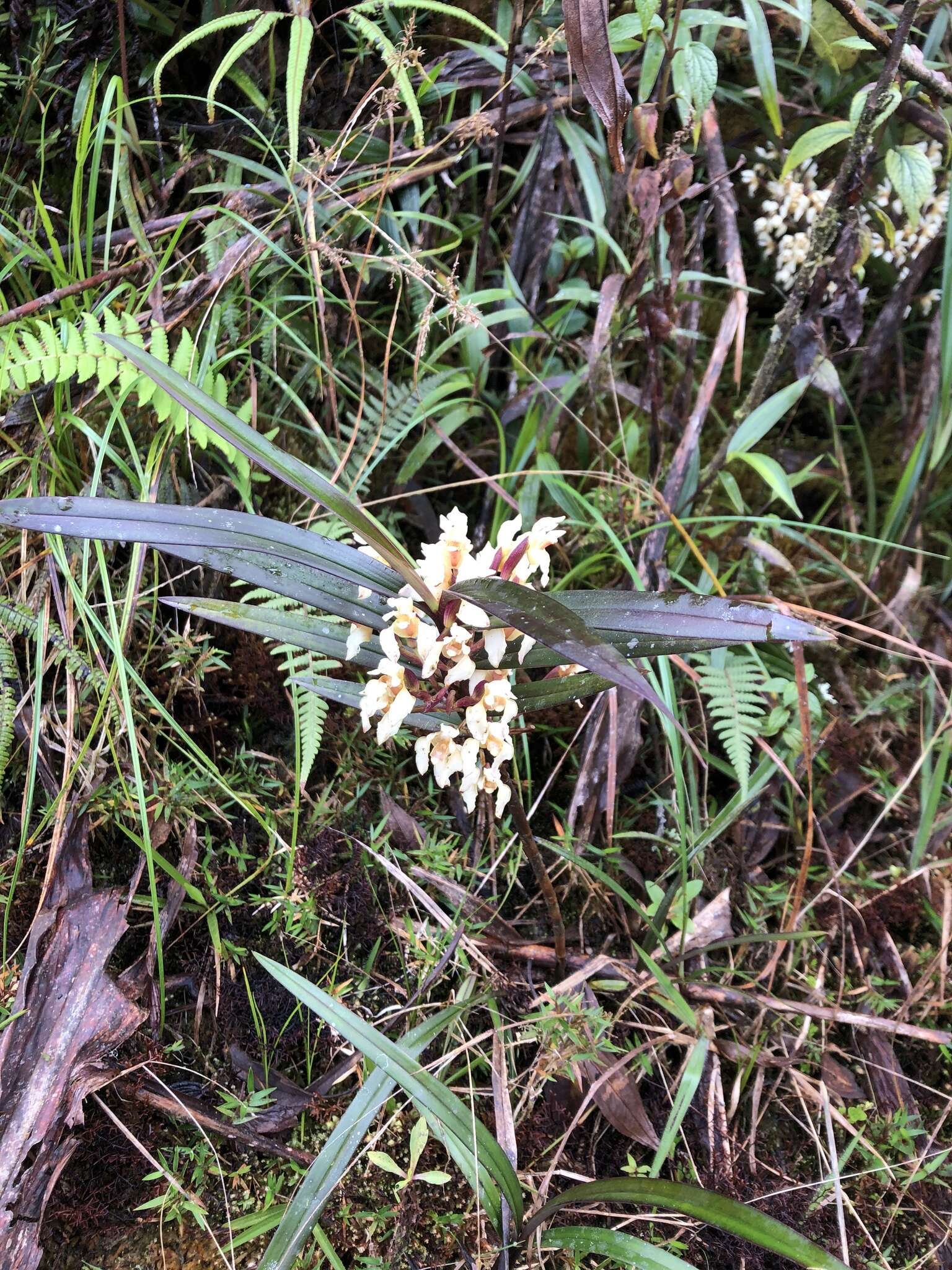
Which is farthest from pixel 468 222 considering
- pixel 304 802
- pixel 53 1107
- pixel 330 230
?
pixel 53 1107

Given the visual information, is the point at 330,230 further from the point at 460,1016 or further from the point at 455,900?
the point at 460,1016

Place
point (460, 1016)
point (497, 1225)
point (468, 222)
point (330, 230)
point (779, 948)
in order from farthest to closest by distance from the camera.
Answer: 1. point (468, 222)
2. point (330, 230)
3. point (779, 948)
4. point (460, 1016)
5. point (497, 1225)

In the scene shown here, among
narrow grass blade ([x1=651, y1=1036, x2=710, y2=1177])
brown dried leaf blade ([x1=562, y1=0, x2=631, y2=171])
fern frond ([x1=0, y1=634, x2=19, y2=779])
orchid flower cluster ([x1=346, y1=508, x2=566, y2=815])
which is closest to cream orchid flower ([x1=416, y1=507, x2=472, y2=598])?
orchid flower cluster ([x1=346, y1=508, x2=566, y2=815])

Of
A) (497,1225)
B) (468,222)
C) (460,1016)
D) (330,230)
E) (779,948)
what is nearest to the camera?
(497,1225)

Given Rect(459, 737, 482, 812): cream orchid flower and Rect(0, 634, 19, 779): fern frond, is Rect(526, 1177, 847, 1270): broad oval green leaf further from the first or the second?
Rect(0, 634, 19, 779): fern frond

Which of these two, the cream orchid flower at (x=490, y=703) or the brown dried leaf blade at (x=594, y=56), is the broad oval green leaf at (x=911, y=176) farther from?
the cream orchid flower at (x=490, y=703)

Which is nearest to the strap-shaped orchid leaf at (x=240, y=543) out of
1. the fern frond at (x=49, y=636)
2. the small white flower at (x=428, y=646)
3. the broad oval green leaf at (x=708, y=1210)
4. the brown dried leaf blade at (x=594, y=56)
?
the small white flower at (x=428, y=646)
